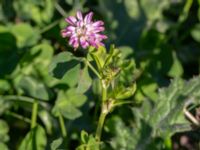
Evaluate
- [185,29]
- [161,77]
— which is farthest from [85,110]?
[185,29]

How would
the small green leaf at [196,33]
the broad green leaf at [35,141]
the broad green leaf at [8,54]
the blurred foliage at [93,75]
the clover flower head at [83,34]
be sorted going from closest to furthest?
the clover flower head at [83,34], the broad green leaf at [35,141], the blurred foliage at [93,75], the broad green leaf at [8,54], the small green leaf at [196,33]

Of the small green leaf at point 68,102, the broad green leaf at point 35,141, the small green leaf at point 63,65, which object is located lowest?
the broad green leaf at point 35,141

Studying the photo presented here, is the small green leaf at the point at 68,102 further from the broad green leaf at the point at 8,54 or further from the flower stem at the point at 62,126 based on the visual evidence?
the broad green leaf at the point at 8,54

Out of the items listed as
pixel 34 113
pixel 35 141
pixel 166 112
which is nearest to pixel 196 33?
pixel 166 112

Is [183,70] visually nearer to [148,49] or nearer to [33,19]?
[148,49]

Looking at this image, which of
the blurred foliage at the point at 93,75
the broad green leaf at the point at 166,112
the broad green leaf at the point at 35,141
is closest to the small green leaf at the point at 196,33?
the blurred foliage at the point at 93,75

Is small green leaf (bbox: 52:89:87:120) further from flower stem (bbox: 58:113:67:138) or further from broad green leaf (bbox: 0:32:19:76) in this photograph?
broad green leaf (bbox: 0:32:19:76)

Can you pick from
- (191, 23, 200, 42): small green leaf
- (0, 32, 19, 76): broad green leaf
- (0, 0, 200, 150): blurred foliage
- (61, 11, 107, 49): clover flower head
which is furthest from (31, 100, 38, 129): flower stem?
(191, 23, 200, 42): small green leaf

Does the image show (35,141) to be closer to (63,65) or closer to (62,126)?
(62,126)
